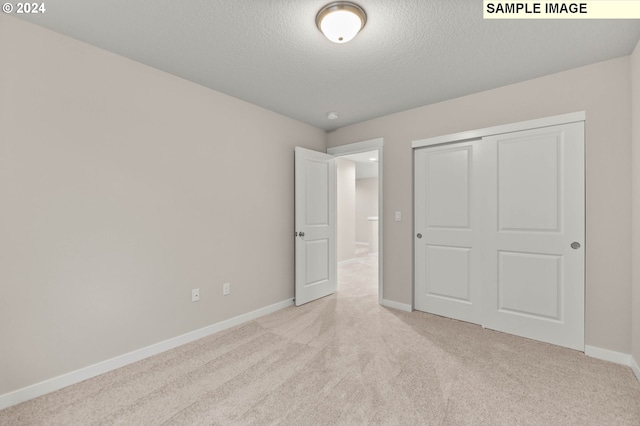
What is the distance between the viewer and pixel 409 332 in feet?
9.14

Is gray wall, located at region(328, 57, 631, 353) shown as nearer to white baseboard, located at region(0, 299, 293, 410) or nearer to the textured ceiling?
the textured ceiling

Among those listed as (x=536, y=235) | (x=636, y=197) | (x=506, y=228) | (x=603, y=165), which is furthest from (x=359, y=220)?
(x=636, y=197)

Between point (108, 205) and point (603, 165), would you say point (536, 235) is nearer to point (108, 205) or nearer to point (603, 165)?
point (603, 165)

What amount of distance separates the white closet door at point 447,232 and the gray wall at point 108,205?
205 centimetres

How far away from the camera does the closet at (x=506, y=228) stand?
2.44 m

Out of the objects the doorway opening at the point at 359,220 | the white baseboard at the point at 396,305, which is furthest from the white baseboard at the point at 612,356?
the doorway opening at the point at 359,220

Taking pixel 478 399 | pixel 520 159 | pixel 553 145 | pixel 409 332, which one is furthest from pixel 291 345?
pixel 553 145

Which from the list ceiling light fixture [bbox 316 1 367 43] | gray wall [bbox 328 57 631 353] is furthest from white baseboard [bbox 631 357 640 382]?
ceiling light fixture [bbox 316 1 367 43]

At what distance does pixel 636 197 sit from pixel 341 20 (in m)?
2.53

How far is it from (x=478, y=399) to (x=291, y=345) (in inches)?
58.6

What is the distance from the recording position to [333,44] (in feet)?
6.73

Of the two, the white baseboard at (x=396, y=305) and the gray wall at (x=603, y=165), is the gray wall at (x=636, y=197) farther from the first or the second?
the white baseboard at (x=396, y=305)

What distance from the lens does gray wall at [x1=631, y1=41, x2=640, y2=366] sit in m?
2.02

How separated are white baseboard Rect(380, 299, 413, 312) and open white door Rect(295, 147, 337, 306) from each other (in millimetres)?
850
